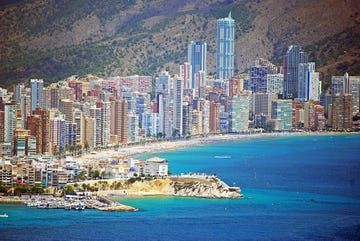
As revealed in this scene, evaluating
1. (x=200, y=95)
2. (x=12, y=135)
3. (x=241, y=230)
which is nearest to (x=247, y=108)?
(x=200, y=95)

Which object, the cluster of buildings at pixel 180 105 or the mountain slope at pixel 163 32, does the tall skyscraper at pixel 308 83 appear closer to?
the cluster of buildings at pixel 180 105

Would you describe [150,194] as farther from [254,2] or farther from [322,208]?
[254,2]

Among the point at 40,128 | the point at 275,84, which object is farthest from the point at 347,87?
the point at 40,128

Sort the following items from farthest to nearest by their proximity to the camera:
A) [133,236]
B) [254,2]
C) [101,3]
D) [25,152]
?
[254,2]
[101,3]
[25,152]
[133,236]

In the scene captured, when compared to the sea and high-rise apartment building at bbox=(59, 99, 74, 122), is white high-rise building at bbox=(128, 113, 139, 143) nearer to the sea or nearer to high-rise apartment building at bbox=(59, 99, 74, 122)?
high-rise apartment building at bbox=(59, 99, 74, 122)

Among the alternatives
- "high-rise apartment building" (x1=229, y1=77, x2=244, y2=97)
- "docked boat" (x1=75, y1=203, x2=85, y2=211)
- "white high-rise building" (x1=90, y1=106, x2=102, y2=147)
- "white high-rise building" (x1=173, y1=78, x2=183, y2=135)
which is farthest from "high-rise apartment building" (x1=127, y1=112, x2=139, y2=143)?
"docked boat" (x1=75, y1=203, x2=85, y2=211)

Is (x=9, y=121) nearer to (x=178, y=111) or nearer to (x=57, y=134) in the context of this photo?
(x=57, y=134)
